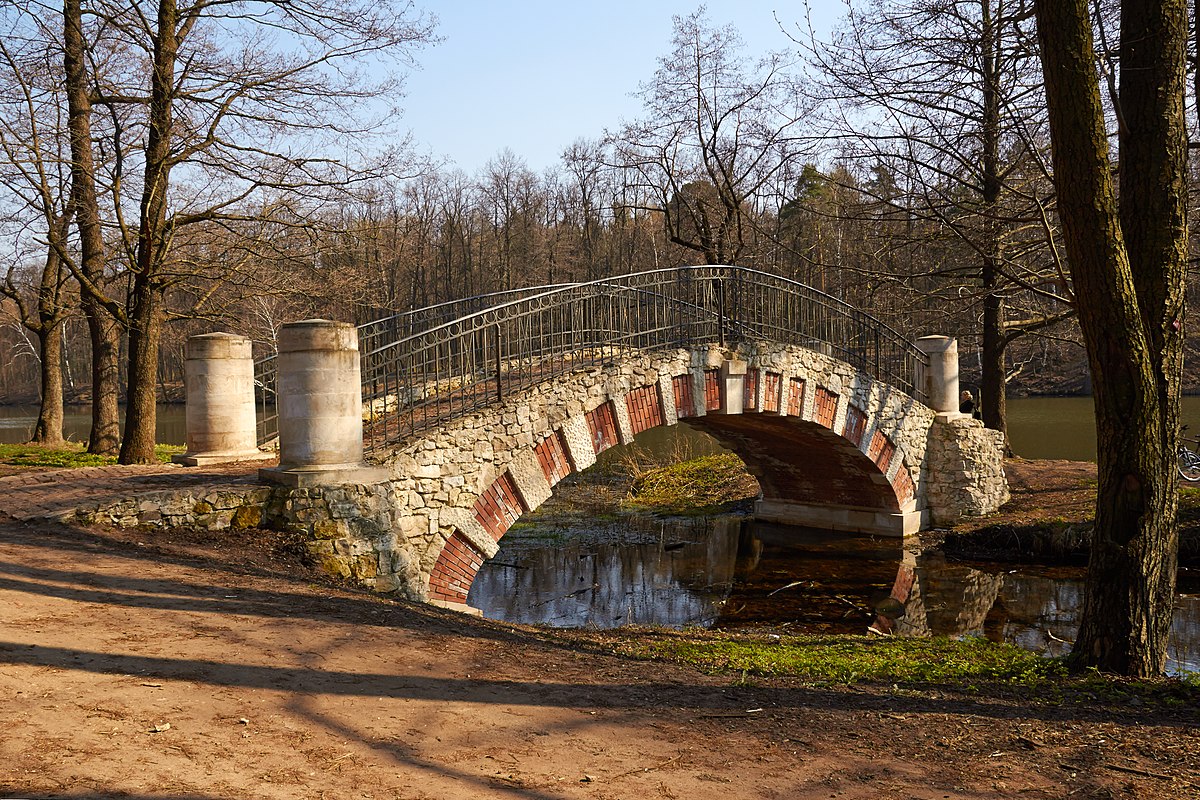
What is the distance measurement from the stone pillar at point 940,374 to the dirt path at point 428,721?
36.4ft

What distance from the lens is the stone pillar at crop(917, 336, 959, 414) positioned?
15547 mm

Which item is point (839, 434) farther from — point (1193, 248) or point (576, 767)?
point (576, 767)

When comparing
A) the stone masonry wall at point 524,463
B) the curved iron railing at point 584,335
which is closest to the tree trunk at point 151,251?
the curved iron railing at point 584,335

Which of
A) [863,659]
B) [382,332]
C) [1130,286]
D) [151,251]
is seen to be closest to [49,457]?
[151,251]

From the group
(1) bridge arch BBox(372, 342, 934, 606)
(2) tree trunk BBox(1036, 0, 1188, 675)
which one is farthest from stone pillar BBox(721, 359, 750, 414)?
(2) tree trunk BBox(1036, 0, 1188, 675)

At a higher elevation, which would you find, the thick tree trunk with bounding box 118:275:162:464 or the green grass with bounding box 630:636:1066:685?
the thick tree trunk with bounding box 118:275:162:464

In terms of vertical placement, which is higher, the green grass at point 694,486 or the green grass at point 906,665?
the green grass at point 694,486

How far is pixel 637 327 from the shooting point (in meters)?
11.0

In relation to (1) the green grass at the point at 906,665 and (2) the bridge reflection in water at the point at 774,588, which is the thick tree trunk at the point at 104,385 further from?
(1) the green grass at the point at 906,665

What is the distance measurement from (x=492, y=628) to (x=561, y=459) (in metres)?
3.40

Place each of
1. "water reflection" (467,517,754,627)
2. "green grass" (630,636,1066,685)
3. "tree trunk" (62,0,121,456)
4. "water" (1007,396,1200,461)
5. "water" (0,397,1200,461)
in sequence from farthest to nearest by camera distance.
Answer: "water" (0,397,1200,461) < "water" (1007,396,1200,461) < "tree trunk" (62,0,121,456) < "water reflection" (467,517,754,627) < "green grass" (630,636,1066,685)

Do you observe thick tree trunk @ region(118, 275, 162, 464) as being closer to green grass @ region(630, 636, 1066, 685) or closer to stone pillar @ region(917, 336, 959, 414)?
green grass @ region(630, 636, 1066, 685)

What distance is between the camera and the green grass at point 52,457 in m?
12.8

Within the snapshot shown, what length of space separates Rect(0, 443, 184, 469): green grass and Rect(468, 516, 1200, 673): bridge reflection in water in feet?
18.4
